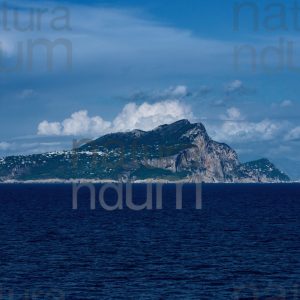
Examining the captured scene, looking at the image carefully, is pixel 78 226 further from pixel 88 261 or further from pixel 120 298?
pixel 120 298

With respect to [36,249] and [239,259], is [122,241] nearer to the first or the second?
[36,249]

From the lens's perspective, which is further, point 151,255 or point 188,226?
point 188,226

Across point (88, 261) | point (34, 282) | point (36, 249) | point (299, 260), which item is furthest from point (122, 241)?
point (34, 282)

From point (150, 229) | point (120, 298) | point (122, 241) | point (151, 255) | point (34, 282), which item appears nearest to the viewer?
point (120, 298)

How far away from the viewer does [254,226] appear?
168 metres

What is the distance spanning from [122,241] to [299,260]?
39039 millimetres

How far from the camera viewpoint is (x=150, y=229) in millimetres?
164125

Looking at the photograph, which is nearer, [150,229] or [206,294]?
[206,294]

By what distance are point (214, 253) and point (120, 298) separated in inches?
1518

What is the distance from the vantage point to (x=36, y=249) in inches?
4697

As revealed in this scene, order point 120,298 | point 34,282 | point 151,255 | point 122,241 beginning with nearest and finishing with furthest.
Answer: point 120,298, point 34,282, point 151,255, point 122,241

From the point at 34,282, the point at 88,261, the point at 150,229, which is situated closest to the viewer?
the point at 34,282

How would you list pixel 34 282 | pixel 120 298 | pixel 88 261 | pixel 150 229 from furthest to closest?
pixel 150 229 → pixel 88 261 → pixel 34 282 → pixel 120 298

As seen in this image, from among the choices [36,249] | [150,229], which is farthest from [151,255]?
[150,229]
